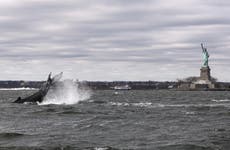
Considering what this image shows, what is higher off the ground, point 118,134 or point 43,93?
point 43,93

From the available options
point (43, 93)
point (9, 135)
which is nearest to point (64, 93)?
point (43, 93)

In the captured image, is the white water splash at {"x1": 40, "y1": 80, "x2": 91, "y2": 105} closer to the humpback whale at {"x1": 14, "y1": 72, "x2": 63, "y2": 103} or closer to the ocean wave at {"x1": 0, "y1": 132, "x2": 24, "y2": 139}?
the humpback whale at {"x1": 14, "y1": 72, "x2": 63, "y2": 103}

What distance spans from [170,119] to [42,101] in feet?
167

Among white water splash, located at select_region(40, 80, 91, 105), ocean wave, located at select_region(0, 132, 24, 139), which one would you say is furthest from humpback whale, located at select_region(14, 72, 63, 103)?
ocean wave, located at select_region(0, 132, 24, 139)

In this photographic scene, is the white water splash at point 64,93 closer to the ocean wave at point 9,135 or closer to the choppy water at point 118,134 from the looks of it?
the choppy water at point 118,134

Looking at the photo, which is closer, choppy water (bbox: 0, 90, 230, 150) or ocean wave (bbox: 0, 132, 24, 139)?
choppy water (bbox: 0, 90, 230, 150)

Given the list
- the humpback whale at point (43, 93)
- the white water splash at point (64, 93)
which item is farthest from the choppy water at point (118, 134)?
the white water splash at point (64, 93)

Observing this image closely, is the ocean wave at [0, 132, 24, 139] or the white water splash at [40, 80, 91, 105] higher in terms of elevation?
the white water splash at [40, 80, 91, 105]

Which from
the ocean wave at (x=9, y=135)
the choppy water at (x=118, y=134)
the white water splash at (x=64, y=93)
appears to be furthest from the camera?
the white water splash at (x=64, y=93)

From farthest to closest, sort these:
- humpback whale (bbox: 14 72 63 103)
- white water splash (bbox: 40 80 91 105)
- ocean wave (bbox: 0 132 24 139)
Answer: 1. white water splash (bbox: 40 80 91 105)
2. humpback whale (bbox: 14 72 63 103)
3. ocean wave (bbox: 0 132 24 139)

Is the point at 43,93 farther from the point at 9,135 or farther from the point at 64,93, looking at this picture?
the point at 9,135

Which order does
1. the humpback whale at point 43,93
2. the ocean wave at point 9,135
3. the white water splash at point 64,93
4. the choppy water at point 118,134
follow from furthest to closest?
the white water splash at point 64,93
the humpback whale at point 43,93
the ocean wave at point 9,135
the choppy water at point 118,134

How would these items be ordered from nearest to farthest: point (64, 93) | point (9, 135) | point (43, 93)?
point (9, 135)
point (43, 93)
point (64, 93)

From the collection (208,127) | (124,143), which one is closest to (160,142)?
(124,143)
